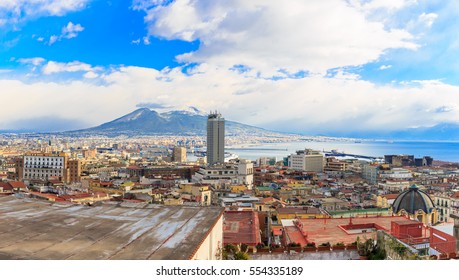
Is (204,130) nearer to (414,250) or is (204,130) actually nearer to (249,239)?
(249,239)

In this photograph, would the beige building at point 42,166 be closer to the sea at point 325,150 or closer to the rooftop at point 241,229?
the rooftop at point 241,229

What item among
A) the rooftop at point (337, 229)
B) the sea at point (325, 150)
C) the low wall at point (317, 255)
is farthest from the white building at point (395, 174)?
the low wall at point (317, 255)

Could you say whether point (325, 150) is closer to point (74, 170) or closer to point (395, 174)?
point (395, 174)

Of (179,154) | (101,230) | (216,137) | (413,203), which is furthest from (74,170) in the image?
(101,230)

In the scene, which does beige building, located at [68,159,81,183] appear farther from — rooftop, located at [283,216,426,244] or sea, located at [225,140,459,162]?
rooftop, located at [283,216,426,244]
